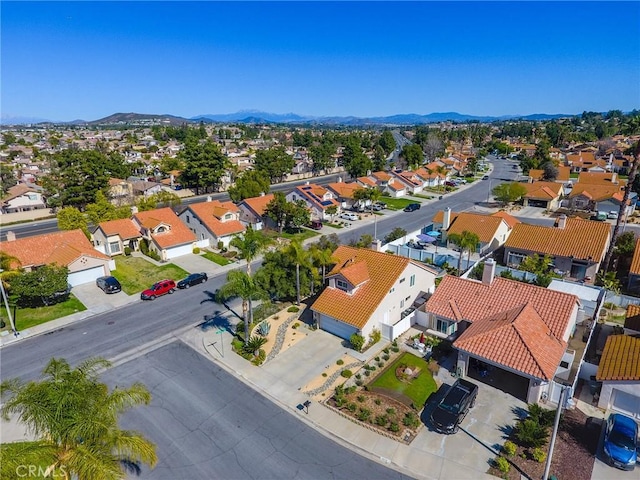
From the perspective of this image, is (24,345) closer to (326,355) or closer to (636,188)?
(326,355)

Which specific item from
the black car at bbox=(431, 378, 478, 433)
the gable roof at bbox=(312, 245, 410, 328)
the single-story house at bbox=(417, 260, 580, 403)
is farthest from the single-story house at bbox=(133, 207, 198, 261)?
the black car at bbox=(431, 378, 478, 433)

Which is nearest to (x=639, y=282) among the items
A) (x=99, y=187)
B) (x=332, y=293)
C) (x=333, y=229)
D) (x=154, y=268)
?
(x=332, y=293)

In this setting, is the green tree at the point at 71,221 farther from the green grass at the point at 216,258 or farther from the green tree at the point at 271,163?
the green tree at the point at 271,163

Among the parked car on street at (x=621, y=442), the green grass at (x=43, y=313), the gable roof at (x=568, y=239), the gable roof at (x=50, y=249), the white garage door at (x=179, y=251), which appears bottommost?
the green grass at (x=43, y=313)

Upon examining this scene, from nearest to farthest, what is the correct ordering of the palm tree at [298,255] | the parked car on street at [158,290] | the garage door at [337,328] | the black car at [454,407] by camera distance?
1. the black car at [454,407]
2. the garage door at [337,328]
3. the palm tree at [298,255]
4. the parked car on street at [158,290]

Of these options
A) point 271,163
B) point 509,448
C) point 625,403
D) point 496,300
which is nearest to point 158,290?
point 496,300

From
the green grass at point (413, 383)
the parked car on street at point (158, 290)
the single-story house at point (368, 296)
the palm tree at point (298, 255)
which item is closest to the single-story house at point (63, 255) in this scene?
the parked car on street at point (158, 290)
